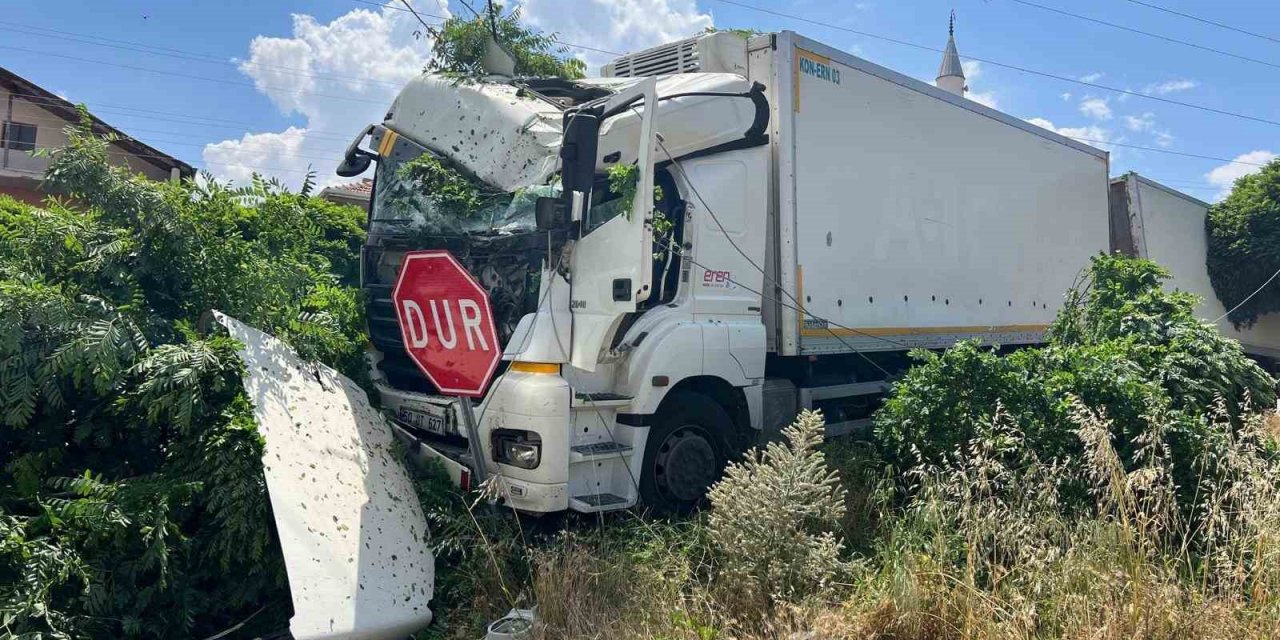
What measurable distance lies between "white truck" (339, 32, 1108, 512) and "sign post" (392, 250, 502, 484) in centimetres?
22

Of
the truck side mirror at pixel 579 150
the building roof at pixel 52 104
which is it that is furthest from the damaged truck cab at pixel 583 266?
the building roof at pixel 52 104

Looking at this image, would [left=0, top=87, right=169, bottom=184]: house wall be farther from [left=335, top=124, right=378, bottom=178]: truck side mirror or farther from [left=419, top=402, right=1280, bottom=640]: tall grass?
[left=419, top=402, right=1280, bottom=640]: tall grass

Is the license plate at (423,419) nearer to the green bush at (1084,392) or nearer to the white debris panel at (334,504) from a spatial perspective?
the white debris panel at (334,504)

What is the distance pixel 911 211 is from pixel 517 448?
4.58 meters

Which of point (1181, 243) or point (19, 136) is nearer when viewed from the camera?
point (1181, 243)

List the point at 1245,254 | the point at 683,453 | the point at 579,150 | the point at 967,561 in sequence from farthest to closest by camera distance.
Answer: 1. the point at 1245,254
2. the point at 683,453
3. the point at 579,150
4. the point at 967,561

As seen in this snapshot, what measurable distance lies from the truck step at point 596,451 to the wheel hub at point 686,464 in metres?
0.34

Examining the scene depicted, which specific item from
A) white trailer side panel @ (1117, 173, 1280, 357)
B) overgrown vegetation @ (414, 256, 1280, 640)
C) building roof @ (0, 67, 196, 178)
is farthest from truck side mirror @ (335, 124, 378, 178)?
building roof @ (0, 67, 196, 178)

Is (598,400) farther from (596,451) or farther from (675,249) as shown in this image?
(675,249)

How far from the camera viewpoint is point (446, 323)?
4.48 metres

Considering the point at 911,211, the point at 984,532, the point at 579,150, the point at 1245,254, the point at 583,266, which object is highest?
the point at 1245,254

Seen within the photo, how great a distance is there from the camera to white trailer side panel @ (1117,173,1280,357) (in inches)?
409

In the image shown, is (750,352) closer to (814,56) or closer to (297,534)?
(814,56)

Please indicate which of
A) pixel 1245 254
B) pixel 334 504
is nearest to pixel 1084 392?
pixel 334 504
